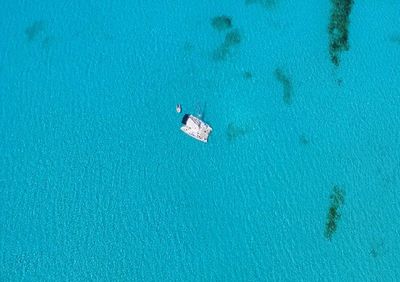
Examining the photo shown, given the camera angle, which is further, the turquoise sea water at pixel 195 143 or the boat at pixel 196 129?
the boat at pixel 196 129

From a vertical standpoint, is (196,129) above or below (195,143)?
above

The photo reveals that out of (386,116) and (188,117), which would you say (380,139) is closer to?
(386,116)

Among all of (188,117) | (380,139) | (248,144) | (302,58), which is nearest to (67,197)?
(188,117)

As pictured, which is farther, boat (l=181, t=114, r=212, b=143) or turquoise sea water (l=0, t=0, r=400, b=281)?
boat (l=181, t=114, r=212, b=143)
